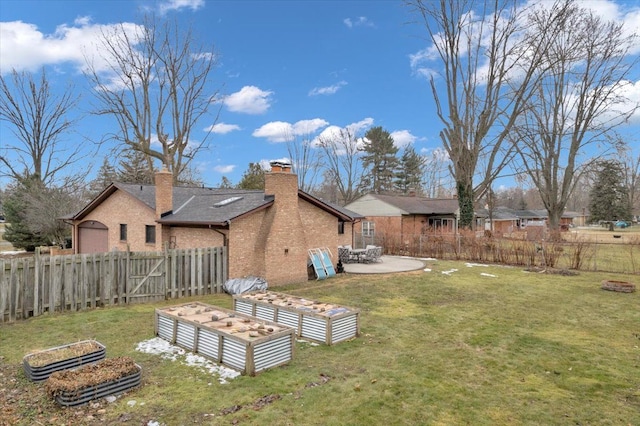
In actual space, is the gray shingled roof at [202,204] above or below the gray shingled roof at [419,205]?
below

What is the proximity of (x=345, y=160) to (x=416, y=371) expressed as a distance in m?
40.4

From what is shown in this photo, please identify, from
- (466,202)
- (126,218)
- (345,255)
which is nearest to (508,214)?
→ (466,202)

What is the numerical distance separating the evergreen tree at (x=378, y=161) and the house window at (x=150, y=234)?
35.9 metres

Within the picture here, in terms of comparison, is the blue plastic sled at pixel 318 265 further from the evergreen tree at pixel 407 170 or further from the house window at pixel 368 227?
the evergreen tree at pixel 407 170

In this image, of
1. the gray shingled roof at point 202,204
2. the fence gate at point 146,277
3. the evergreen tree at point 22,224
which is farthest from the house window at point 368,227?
the evergreen tree at point 22,224

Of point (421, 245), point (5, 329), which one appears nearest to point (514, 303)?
point (421, 245)

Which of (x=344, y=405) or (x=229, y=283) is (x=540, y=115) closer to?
(x=229, y=283)

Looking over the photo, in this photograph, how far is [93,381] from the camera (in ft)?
15.7

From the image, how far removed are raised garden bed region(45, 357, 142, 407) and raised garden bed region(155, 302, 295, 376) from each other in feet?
4.16

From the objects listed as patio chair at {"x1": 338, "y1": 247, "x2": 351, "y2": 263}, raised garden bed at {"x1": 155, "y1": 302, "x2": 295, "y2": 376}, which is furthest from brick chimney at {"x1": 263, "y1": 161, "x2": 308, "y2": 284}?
raised garden bed at {"x1": 155, "y1": 302, "x2": 295, "y2": 376}

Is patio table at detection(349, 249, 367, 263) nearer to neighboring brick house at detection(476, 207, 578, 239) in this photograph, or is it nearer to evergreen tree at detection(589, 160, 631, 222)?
neighboring brick house at detection(476, 207, 578, 239)

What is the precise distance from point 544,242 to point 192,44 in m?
26.1

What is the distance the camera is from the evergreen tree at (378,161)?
4825 centimetres

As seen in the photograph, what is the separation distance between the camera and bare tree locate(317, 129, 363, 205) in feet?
145
